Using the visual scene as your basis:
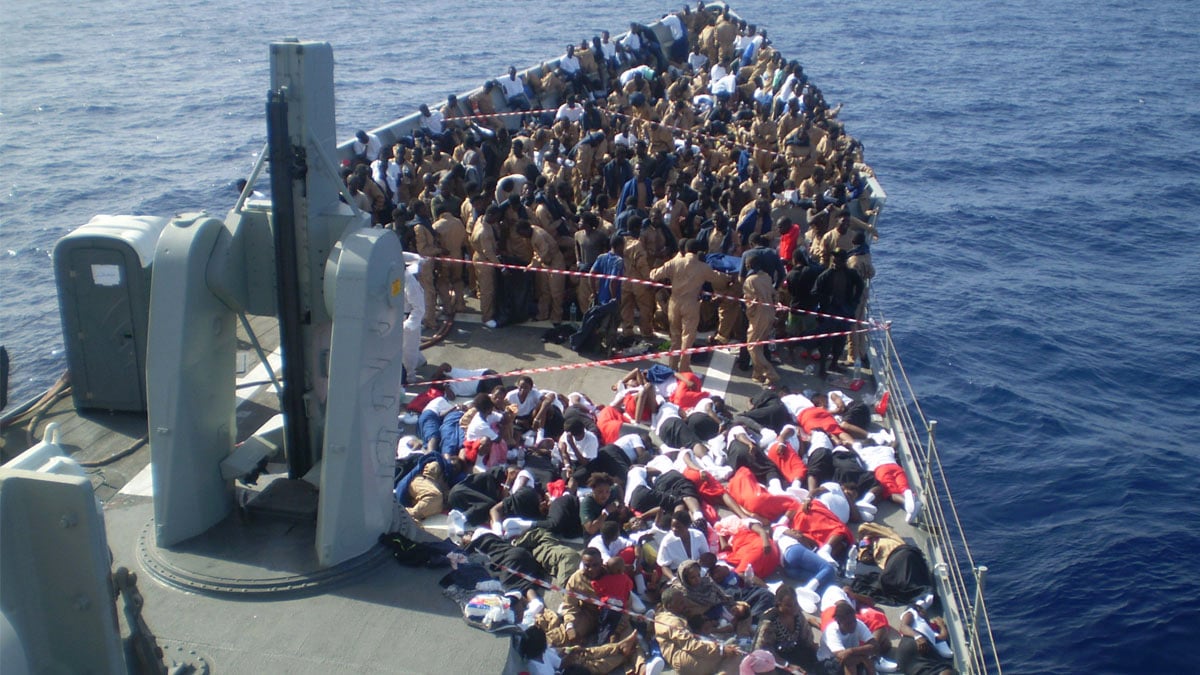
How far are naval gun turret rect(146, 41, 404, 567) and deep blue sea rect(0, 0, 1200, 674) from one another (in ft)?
30.7

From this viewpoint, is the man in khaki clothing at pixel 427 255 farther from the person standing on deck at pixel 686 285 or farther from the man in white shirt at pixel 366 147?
the man in white shirt at pixel 366 147

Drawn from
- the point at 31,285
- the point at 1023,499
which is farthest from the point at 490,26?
the point at 1023,499

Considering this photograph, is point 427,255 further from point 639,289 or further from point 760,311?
point 760,311

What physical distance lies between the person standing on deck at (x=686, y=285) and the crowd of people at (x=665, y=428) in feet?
0.11

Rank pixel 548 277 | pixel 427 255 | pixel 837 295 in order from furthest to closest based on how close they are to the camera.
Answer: pixel 548 277 → pixel 427 255 → pixel 837 295

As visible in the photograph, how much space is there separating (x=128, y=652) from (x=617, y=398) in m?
7.81

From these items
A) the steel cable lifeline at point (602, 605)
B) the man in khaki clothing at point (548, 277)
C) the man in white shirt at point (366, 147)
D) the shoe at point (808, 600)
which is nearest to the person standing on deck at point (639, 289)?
the man in khaki clothing at point (548, 277)

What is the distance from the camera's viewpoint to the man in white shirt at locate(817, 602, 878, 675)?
25.2 ft

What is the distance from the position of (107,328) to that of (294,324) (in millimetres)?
4224

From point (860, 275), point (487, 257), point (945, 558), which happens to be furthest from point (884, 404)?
point (487, 257)

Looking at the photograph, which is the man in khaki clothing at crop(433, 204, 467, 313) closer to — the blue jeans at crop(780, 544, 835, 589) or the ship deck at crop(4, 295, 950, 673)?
the ship deck at crop(4, 295, 950, 673)

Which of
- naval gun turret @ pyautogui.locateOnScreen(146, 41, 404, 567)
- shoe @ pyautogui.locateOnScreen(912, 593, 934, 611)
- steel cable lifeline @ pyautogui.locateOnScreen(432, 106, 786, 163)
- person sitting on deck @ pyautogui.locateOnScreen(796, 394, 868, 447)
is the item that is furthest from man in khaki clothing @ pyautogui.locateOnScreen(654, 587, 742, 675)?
steel cable lifeline @ pyautogui.locateOnScreen(432, 106, 786, 163)

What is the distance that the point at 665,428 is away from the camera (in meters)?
10.8

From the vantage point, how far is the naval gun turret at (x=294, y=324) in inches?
241
